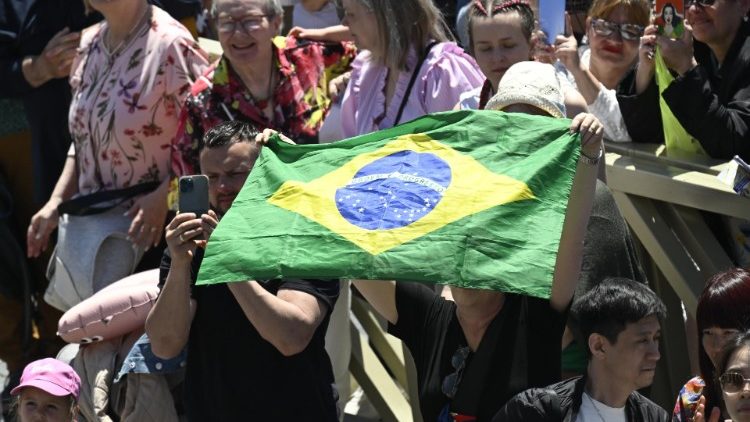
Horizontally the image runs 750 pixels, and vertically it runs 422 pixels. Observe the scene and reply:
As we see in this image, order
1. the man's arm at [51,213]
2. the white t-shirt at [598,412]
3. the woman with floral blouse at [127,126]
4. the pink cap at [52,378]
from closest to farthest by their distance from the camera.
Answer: the white t-shirt at [598,412], the pink cap at [52,378], the woman with floral blouse at [127,126], the man's arm at [51,213]

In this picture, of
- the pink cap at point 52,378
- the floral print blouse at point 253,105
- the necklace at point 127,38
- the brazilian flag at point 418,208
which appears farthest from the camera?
the necklace at point 127,38

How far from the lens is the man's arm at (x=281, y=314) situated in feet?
15.1

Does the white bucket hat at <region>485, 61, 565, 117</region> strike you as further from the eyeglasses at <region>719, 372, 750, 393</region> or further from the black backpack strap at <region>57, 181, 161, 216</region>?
the black backpack strap at <region>57, 181, 161, 216</region>

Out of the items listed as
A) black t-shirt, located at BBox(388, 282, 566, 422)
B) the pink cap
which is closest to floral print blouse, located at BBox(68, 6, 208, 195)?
the pink cap

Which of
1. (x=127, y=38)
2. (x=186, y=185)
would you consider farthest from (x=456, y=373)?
(x=127, y=38)

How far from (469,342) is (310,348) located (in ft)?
1.80

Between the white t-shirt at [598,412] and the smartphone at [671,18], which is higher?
the smartphone at [671,18]

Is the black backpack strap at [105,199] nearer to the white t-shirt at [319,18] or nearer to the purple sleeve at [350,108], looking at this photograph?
the purple sleeve at [350,108]

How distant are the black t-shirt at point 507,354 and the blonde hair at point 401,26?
1.58 metres

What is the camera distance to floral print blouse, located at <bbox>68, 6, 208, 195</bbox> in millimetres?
6469

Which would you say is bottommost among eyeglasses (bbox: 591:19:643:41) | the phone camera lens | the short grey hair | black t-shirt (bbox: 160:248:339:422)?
black t-shirt (bbox: 160:248:339:422)

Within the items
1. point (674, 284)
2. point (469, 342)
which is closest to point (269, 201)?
point (469, 342)

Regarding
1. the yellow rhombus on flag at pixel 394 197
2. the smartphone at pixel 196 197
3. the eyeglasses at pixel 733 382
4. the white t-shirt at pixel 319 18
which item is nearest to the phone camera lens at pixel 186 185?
the smartphone at pixel 196 197

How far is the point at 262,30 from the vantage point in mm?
6277
